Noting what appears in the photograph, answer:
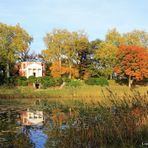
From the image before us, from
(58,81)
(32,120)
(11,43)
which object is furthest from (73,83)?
(32,120)

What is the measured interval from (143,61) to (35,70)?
2361 centimetres

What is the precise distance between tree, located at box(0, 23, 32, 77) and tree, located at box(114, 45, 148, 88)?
17975 millimetres

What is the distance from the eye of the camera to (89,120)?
1117cm

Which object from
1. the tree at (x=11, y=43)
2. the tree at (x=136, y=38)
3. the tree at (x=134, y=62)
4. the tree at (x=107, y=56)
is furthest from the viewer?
the tree at (x=136, y=38)

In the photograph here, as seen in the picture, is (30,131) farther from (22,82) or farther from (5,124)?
(22,82)

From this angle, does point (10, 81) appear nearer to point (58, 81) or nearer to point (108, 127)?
point (58, 81)

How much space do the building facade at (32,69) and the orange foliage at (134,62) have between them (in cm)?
1933

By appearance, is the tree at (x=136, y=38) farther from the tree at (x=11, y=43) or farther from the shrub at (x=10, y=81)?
the shrub at (x=10, y=81)

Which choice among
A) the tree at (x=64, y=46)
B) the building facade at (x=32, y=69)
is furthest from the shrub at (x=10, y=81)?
the building facade at (x=32, y=69)

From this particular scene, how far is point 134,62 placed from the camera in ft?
206

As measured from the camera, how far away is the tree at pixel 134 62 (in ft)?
204

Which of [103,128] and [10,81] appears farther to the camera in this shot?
[10,81]

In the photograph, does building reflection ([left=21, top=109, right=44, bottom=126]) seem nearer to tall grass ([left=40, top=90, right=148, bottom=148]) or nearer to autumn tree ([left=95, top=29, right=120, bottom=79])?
tall grass ([left=40, top=90, right=148, bottom=148])

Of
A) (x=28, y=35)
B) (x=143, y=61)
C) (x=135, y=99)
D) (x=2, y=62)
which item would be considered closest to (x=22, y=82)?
(x=2, y=62)
